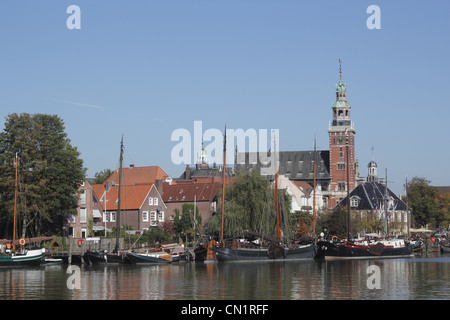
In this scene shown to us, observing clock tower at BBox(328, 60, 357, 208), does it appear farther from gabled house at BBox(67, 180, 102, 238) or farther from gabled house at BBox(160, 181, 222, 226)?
gabled house at BBox(67, 180, 102, 238)

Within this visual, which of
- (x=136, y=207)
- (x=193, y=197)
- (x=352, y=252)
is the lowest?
(x=352, y=252)

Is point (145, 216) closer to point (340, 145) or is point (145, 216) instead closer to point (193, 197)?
point (193, 197)

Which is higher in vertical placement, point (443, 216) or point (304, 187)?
point (304, 187)

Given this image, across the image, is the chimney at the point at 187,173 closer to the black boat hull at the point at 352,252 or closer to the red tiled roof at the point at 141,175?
the red tiled roof at the point at 141,175

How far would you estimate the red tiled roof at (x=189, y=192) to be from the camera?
407 ft

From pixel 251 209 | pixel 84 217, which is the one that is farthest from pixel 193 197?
pixel 251 209

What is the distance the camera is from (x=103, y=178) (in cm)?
16625

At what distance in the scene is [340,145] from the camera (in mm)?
182875

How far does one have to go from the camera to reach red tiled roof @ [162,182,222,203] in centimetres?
12394

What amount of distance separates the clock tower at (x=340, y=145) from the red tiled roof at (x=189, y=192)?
59.8 metres

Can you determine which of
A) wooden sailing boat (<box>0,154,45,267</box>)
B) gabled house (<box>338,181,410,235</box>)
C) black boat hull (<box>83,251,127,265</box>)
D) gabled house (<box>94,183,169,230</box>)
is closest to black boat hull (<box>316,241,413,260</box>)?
black boat hull (<box>83,251,127,265</box>)

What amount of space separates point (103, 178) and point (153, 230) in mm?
69213

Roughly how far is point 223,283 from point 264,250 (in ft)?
97.3
